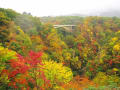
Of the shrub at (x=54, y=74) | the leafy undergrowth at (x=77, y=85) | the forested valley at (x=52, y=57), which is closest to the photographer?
the forested valley at (x=52, y=57)

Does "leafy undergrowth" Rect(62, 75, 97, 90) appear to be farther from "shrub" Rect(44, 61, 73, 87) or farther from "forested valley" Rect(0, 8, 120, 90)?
"shrub" Rect(44, 61, 73, 87)

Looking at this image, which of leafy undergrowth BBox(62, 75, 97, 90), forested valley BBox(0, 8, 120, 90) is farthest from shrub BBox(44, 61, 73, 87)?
leafy undergrowth BBox(62, 75, 97, 90)

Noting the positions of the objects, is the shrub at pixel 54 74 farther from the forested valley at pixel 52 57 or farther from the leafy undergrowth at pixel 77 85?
the leafy undergrowth at pixel 77 85

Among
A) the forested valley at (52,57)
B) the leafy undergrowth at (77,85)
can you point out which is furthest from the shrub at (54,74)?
the leafy undergrowth at (77,85)

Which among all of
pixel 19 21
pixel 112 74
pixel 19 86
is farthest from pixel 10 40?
pixel 112 74

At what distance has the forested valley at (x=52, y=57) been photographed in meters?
11.0

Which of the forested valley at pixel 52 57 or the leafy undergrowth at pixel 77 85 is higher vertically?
the forested valley at pixel 52 57

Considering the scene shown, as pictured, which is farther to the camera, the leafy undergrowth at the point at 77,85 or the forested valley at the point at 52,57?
the leafy undergrowth at the point at 77,85

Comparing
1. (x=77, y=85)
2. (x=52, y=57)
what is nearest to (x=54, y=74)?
(x=77, y=85)

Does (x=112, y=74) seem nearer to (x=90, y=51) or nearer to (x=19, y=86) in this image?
(x=90, y=51)

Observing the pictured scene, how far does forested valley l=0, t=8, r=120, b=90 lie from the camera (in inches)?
432

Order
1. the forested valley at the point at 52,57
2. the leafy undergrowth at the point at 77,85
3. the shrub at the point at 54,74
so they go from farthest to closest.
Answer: the leafy undergrowth at the point at 77,85 < the shrub at the point at 54,74 < the forested valley at the point at 52,57

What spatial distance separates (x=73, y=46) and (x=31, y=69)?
24.0m

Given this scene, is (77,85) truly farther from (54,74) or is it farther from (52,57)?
(52,57)
